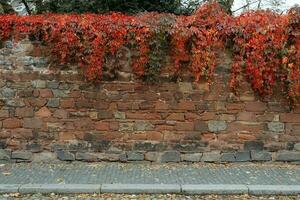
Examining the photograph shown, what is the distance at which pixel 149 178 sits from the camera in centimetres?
770

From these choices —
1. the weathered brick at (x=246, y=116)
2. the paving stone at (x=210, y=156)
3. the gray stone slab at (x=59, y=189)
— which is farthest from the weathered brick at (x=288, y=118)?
the gray stone slab at (x=59, y=189)

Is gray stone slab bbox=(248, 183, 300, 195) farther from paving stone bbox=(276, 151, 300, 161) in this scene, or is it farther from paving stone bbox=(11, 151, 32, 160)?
paving stone bbox=(11, 151, 32, 160)

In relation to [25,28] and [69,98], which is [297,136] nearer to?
[69,98]

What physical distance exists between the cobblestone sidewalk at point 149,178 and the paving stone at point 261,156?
174 millimetres

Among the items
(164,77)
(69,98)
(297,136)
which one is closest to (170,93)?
(164,77)

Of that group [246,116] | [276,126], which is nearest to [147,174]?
[246,116]

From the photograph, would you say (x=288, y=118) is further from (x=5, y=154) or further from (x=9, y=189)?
(x=5, y=154)

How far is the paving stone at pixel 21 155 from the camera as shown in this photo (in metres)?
8.72

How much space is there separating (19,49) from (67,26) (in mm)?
982

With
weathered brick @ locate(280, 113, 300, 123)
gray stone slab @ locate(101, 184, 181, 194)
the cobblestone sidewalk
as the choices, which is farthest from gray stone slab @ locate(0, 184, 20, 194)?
weathered brick @ locate(280, 113, 300, 123)

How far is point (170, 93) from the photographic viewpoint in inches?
342

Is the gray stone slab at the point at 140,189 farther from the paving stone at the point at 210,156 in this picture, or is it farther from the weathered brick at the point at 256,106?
the weathered brick at the point at 256,106

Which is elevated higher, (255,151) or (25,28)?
(25,28)

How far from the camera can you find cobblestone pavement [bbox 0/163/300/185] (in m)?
7.50
